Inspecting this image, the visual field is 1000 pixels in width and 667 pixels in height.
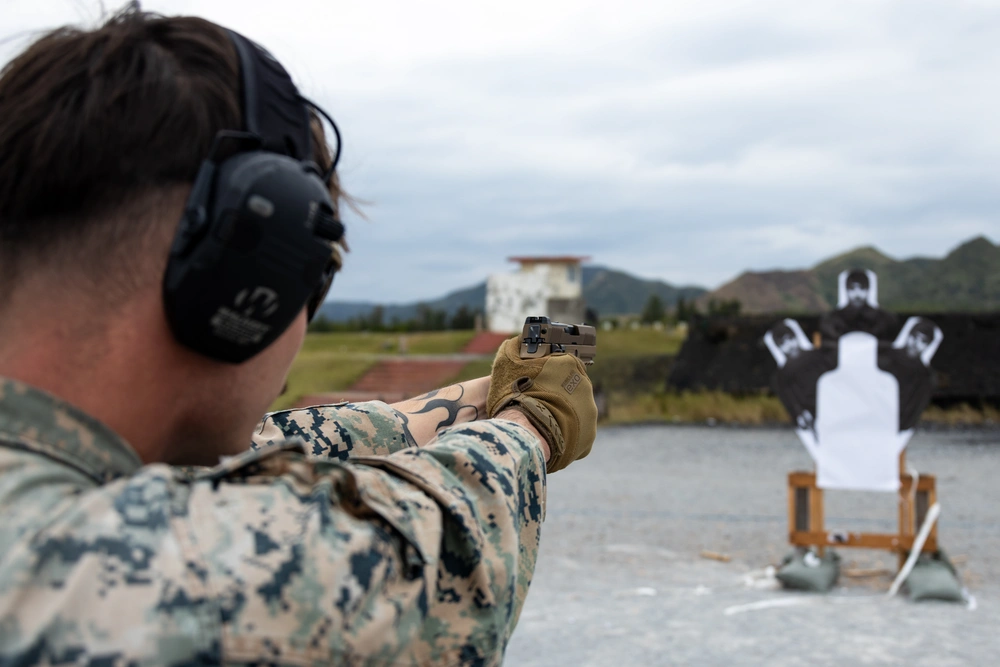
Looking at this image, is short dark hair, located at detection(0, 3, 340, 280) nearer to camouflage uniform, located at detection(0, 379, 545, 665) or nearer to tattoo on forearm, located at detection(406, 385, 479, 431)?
camouflage uniform, located at detection(0, 379, 545, 665)

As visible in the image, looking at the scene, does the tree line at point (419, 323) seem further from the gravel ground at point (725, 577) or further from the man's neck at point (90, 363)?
the man's neck at point (90, 363)

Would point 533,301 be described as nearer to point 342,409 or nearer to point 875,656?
point 875,656

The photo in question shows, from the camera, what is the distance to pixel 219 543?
0.76 metres

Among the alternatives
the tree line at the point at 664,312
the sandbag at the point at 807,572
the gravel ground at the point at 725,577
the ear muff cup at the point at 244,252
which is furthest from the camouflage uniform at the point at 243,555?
the tree line at the point at 664,312

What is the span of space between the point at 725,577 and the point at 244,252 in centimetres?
484

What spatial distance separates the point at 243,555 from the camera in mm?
760

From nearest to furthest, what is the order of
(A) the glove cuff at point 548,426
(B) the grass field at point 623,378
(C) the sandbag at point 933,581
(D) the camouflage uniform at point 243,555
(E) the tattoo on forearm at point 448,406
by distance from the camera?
(D) the camouflage uniform at point 243,555
(A) the glove cuff at point 548,426
(E) the tattoo on forearm at point 448,406
(C) the sandbag at point 933,581
(B) the grass field at point 623,378

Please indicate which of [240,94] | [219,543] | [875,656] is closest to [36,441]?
[219,543]

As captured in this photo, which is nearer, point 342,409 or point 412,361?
point 342,409

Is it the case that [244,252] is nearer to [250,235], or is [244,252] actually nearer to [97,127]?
[250,235]

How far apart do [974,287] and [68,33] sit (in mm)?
39094

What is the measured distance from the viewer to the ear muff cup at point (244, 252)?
0.81m

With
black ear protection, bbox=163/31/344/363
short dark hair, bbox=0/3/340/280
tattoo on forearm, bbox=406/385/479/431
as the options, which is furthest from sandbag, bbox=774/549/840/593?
short dark hair, bbox=0/3/340/280

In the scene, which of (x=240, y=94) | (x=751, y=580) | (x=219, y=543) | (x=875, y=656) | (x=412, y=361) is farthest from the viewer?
(x=412, y=361)
